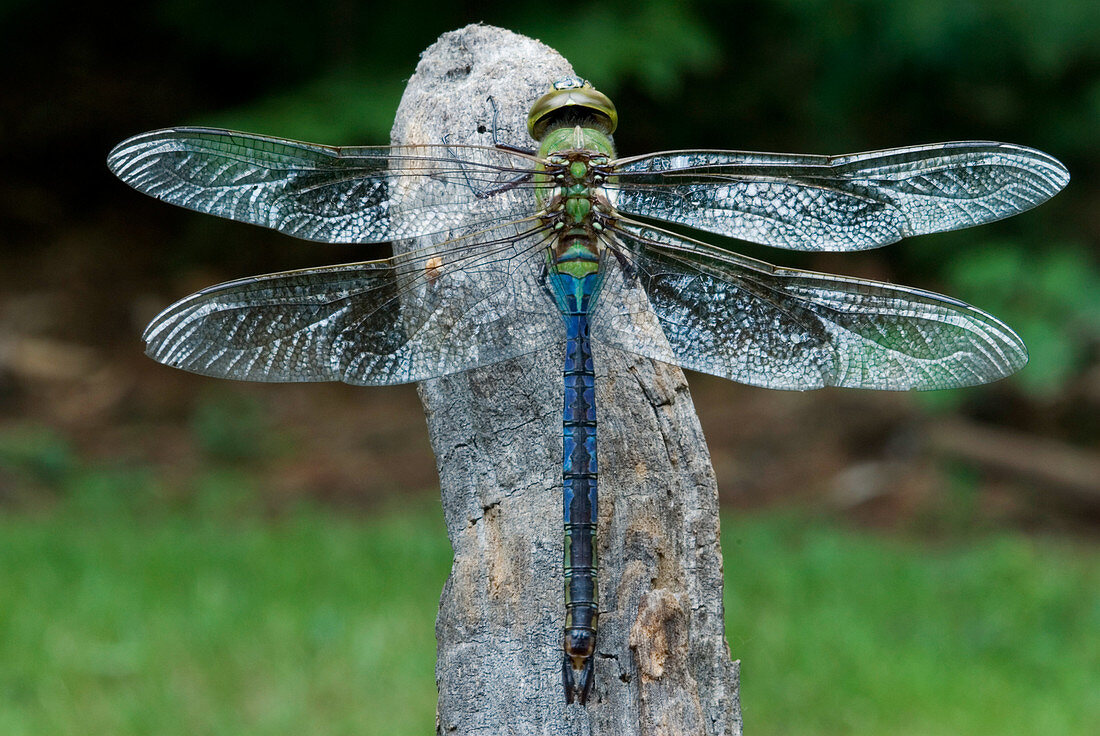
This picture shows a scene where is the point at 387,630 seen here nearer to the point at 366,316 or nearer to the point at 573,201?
the point at 366,316

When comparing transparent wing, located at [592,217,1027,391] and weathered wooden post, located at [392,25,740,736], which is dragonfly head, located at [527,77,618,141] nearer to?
transparent wing, located at [592,217,1027,391]

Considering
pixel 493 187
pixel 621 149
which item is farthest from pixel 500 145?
pixel 621 149

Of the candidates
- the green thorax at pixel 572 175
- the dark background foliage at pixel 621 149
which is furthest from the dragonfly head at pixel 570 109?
the dark background foliage at pixel 621 149

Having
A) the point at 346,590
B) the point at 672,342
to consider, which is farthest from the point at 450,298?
the point at 346,590

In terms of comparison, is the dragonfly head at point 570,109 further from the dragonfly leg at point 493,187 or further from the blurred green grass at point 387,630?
the blurred green grass at point 387,630

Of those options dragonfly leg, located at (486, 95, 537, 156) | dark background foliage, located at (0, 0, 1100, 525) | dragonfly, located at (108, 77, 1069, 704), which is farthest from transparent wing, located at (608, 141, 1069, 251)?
dark background foliage, located at (0, 0, 1100, 525)

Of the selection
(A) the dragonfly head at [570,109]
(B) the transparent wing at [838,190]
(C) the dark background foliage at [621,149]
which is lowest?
(B) the transparent wing at [838,190]

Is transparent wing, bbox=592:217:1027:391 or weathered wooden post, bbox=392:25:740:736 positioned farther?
transparent wing, bbox=592:217:1027:391
